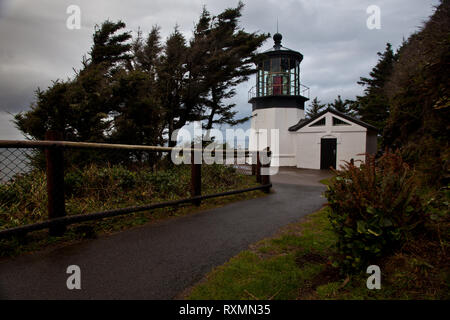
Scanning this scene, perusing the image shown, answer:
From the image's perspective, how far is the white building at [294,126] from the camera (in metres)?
18.2

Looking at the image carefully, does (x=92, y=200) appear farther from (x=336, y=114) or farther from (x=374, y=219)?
(x=336, y=114)

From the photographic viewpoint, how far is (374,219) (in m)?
2.38

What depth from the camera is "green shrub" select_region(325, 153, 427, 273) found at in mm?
2367

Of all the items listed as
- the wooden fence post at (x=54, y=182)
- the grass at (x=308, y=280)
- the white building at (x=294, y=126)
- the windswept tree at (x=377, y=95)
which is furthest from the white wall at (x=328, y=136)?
the wooden fence post at (x=54, y=182)

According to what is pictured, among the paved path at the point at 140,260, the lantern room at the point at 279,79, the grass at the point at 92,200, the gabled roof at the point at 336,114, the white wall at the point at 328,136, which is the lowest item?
the paved path at the point at 140,260

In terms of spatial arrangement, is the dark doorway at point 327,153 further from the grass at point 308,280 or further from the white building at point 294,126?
the grass at point 308,280

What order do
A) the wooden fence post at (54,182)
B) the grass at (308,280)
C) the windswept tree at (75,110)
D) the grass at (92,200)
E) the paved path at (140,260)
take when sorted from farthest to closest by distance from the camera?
the windswept tree at (75,110) → the grass at (92,200) → the wooden fence post at (54,182) → the paved path at (140,260) → the grass at (308,280)

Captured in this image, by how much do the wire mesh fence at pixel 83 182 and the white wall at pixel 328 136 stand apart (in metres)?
12.6

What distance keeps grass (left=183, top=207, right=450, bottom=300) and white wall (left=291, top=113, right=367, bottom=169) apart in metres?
15.8

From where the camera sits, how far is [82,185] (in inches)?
202

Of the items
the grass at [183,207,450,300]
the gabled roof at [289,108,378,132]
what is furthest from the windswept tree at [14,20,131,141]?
the gabled roof at [289,108,378,132]

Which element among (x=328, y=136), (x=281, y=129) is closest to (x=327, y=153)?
(x=328, y=136)

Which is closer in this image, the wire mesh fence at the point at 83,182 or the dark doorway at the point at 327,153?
the wire mesh fence at the point at 83,182

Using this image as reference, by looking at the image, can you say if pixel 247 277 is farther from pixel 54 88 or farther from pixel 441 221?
pixel 54 88
